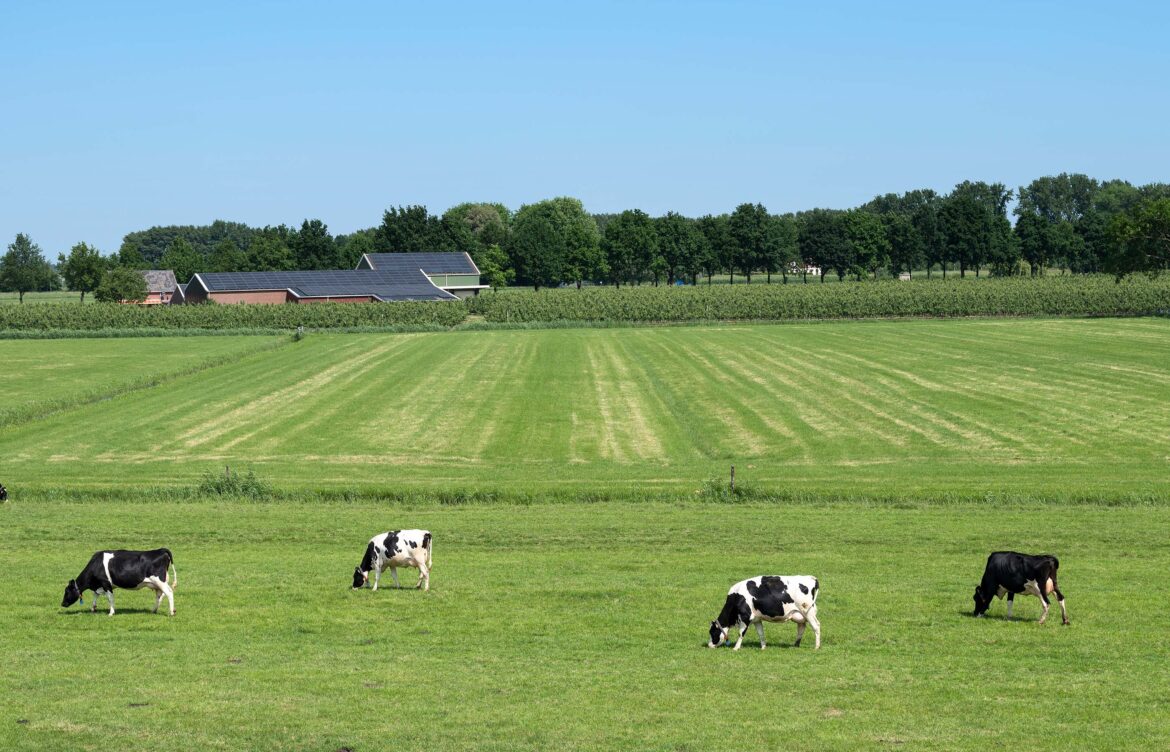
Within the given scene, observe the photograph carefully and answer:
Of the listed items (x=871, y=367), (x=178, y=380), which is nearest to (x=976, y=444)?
Result: (x=871, y=367)

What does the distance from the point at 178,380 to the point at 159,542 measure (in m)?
53.2

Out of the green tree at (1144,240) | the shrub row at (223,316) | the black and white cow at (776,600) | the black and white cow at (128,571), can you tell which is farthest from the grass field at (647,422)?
the green tree at (1144,240)

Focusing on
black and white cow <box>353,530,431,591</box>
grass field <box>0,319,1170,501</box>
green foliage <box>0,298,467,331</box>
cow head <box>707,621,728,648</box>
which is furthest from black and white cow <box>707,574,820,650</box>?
green foliage <box>0,298,467,331</box>

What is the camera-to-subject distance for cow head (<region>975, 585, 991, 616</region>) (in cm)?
2448

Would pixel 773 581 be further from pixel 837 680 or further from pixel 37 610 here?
pixel 37 610

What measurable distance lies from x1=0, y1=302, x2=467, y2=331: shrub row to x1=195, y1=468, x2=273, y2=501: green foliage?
310 feet

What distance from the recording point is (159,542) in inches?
1337

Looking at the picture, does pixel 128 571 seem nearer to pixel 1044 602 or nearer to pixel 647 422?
pixel 1044 602

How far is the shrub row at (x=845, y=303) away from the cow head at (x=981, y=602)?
115040 mm

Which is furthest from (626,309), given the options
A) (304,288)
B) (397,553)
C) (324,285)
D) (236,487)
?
(397,553)

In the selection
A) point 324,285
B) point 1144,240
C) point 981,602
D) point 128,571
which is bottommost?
point 981,602

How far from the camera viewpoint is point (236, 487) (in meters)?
43.1

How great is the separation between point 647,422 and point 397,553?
35.0 m

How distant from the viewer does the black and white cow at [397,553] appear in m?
27.1
